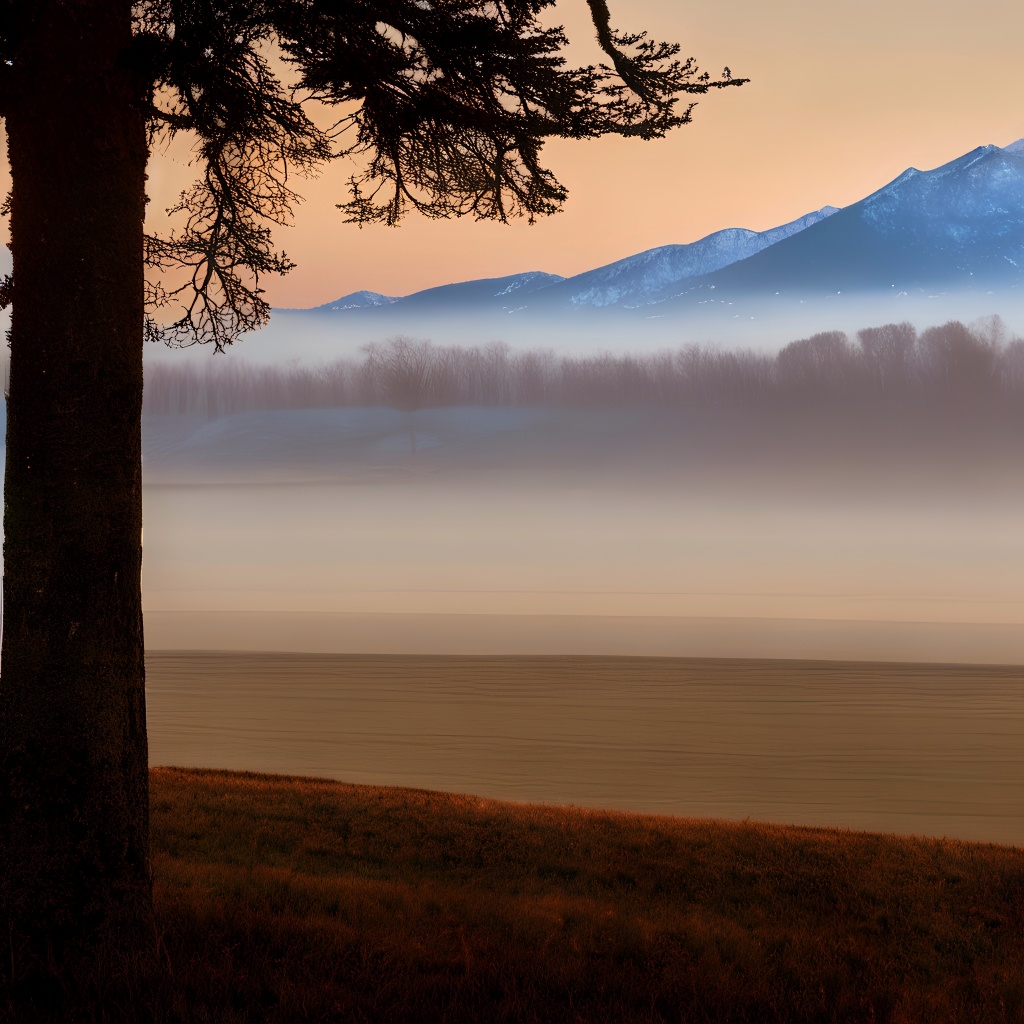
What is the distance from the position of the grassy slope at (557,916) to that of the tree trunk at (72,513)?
27.8 inches

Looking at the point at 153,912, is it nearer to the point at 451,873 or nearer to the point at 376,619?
the point at 451,873

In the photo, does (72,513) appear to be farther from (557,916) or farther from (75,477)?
(557,916)

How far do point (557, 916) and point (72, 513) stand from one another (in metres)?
4.42

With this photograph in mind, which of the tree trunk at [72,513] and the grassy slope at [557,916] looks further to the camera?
the tree trunk at [72,513]

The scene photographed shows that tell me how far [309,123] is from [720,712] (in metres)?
32.4

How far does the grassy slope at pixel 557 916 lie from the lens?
4879 millimetres

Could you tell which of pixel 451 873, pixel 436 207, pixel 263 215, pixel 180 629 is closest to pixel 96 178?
pixel 263 215

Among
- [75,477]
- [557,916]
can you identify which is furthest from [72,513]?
[557,916]

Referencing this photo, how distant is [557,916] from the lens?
7.08 metres

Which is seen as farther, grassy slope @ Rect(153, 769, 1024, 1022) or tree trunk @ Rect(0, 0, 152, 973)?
tree trunk @ Rect(0, 0, 152, 973)

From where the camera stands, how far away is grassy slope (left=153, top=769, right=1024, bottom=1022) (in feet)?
16.0

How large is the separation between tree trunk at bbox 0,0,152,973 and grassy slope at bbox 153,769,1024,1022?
27.8 inches

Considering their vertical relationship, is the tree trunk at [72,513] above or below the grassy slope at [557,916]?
above

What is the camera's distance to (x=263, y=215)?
877cm
